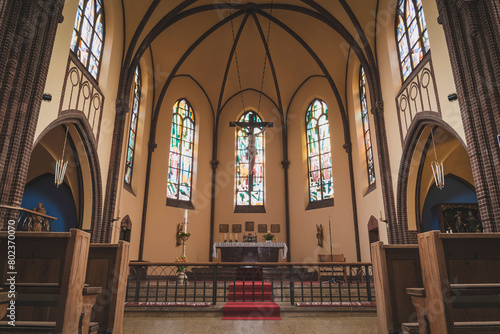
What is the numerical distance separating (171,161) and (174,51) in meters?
4.29

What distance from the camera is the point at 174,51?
13969 millimetres

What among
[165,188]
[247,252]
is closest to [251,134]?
[165,188]

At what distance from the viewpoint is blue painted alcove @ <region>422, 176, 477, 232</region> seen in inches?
513

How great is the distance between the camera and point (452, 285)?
3.21m

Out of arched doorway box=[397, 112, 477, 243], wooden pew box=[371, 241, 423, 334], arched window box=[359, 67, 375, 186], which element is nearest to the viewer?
wooden pew box=[371, 241, 423, 334]

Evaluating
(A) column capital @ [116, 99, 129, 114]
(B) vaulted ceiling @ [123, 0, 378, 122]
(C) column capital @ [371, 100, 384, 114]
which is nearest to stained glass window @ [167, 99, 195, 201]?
(B) vaulted ceiling @ [123, 0, 378, 122]

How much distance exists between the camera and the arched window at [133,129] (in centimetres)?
1212

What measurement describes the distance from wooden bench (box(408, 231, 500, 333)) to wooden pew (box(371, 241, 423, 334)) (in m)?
0.66

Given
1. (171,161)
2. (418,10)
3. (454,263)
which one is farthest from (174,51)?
(454,263)

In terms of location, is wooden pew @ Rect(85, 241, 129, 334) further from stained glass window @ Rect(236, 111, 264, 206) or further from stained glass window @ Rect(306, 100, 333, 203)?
stained glass window @ Rect(236, 111, 264, 206)

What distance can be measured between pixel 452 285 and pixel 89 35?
9462 millimetres

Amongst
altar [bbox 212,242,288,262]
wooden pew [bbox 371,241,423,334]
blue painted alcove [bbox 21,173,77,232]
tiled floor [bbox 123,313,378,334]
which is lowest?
tiled floor [bbox 123,313,378,334]

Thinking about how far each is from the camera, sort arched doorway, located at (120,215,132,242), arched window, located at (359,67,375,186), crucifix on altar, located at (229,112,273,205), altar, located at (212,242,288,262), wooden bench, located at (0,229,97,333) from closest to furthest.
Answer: wooden bench, located at (0,229,97,333) < arched doorway, located at (120,215,132,242) < altar, located at (212,242,288,262) < arched window, located at (359,67,375,186) < crucifix on altar, located at (229,112,273,205)

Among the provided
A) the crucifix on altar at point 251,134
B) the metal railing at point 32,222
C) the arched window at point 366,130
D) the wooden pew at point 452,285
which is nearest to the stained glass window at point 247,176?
the crucifix on altar at point 251,134
